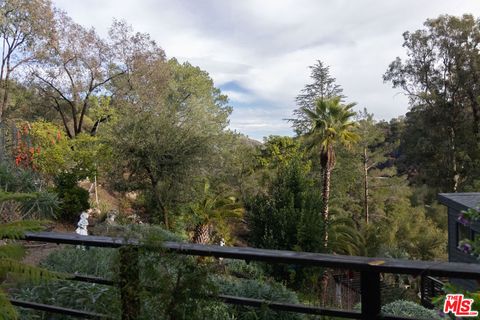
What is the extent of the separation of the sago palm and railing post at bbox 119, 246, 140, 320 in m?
14.5

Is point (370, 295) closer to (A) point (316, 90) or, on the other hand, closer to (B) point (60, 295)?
(B) point (60, 295)

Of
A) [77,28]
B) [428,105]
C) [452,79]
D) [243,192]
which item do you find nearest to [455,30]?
[452,79]

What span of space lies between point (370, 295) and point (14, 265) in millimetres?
1576

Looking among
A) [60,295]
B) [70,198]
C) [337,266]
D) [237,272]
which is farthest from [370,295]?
[70,198]

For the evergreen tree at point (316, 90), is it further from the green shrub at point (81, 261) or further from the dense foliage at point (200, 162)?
the green shrub at point (81, 261)

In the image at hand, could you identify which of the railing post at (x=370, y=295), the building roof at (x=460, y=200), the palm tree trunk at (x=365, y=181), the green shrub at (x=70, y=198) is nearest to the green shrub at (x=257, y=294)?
the railing post at (x=370, y=295)

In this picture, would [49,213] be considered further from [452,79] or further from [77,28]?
[452,79]

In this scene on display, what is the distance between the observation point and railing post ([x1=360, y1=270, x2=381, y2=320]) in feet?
5.37

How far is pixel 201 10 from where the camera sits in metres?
11.8

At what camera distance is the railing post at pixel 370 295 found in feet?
5.37

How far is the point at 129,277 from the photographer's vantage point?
195 cm

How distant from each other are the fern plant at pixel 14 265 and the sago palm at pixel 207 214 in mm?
14398

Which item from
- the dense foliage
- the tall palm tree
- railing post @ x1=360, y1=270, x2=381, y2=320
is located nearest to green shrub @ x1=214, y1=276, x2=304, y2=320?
the dense foliage

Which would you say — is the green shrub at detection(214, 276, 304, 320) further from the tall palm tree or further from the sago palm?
the tall palm tree
